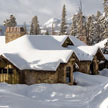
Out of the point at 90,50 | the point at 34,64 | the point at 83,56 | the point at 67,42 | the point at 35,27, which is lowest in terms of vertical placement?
the point at 34,64

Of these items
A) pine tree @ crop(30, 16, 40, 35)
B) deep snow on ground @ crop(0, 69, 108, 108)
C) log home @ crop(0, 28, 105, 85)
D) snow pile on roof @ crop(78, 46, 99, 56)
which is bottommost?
deep snow on ground @ crop(0, 69, 108, 108)

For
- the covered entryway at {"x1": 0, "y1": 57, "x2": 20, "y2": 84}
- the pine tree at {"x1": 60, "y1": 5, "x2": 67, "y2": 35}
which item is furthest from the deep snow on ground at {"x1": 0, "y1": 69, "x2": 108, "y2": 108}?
the pine tree at {"x1": 60, "y1": 5, "x2": 67, "y2": 35}

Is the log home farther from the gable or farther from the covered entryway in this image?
the gable

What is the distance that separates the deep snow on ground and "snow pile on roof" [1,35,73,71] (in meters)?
3.09

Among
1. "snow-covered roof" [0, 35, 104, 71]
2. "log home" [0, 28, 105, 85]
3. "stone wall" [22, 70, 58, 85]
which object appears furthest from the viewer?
"snow-covered roof" [0, 35, 104, 71]

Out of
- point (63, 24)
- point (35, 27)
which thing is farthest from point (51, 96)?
point (35, 27)

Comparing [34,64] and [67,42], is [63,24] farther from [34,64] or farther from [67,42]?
[34,64]

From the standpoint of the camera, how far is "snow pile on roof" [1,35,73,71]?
23.6 m

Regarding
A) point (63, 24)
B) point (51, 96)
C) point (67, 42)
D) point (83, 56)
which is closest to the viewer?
point (51, 96)

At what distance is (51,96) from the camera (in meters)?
18.9

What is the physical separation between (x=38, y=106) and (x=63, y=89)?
665 cm

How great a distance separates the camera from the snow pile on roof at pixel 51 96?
47.9 feet

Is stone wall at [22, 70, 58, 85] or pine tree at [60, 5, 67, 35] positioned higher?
pine tree at [60, 5, 67, 35]

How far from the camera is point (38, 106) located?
14367 mm
